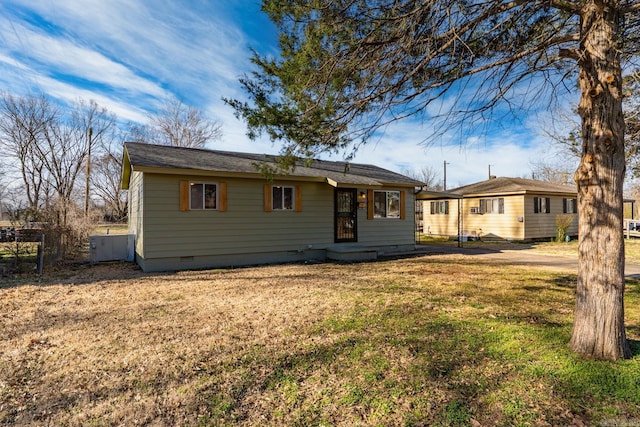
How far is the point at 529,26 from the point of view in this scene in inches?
161

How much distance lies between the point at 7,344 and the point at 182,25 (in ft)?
25.6

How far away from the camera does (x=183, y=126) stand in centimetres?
2827

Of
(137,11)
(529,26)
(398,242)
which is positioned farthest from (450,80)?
(398,242)

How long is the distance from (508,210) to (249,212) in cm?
1347

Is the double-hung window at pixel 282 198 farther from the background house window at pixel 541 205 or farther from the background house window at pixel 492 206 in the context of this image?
the background house window at pixel 541 205

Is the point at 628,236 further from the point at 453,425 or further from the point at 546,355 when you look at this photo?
the point at 453,425

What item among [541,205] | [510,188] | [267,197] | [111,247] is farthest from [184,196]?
[541,205]

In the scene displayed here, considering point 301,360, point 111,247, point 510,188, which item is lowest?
point 301,360

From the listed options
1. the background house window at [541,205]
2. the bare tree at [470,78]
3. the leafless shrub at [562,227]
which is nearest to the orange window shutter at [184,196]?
the bare tree at [470,78]

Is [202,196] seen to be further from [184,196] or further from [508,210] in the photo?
[508,210]

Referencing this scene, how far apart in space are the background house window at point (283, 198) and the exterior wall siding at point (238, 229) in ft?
0.72

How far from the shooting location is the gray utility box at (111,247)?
32.3 feet

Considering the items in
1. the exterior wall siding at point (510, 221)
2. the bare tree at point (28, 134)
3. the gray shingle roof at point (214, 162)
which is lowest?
the exterior wall siding at point (510, 221)

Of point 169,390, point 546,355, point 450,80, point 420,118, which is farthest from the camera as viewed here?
point 420,118
